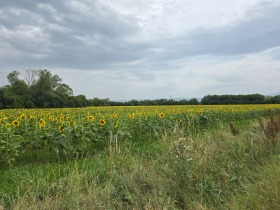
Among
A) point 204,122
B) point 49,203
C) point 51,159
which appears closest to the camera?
point 49,203

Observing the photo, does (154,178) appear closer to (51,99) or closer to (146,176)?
(146,176)

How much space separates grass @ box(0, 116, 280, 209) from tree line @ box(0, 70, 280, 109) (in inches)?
1471

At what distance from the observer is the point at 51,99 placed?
46875mm

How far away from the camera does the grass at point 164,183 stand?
3809mm

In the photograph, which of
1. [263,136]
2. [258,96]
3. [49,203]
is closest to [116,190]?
[49,203]

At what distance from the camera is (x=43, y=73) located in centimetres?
6412

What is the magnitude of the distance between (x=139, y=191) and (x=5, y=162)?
3.54 meters

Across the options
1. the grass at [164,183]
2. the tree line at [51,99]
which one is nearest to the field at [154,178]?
the grass at [164,183]

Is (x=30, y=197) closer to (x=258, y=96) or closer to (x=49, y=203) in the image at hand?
(x=49, y=203)

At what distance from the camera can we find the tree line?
1618 inches

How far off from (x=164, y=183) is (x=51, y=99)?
44.8m

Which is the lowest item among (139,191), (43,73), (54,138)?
(139,191)

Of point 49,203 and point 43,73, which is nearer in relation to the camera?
point 49,203

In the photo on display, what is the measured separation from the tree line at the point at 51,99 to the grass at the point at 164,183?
3737 cm
